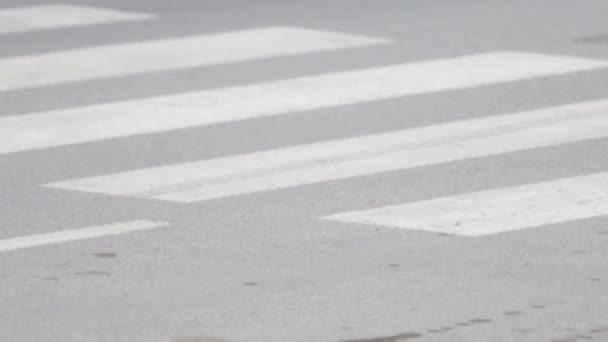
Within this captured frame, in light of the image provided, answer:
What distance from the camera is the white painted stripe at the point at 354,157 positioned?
879cm

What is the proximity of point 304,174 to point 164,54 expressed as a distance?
11.6 ft

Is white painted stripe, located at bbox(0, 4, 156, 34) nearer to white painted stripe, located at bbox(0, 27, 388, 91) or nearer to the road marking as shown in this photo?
white painted stripe, located at bbox(0, 27, 388, 91)

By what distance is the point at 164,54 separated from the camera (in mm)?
12336

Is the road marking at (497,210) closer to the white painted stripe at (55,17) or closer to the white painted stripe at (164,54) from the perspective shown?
the white painted stripe at (164,54)

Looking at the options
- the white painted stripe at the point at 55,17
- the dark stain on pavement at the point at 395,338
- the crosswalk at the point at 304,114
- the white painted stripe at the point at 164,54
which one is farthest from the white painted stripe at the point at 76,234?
the white painted stripe at the point at 55,17

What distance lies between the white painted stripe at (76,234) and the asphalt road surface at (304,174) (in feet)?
0.06

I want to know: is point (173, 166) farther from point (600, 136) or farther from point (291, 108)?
point (600, 136)

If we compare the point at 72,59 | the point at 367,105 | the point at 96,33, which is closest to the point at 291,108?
the point at 367,105

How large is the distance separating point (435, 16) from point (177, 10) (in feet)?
6.29

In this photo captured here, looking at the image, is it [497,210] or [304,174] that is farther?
[304,174]

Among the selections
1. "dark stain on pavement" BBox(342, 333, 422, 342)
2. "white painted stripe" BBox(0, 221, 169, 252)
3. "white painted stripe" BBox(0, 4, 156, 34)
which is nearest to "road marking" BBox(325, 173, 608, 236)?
"white painted stripe" BBox(0, 221, 169, 252)

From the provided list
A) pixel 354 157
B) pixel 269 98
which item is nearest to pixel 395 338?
pixel 354 157

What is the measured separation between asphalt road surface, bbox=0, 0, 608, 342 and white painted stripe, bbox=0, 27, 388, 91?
0.10 ft

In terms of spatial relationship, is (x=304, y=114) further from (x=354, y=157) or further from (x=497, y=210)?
(x=497, y=210)
